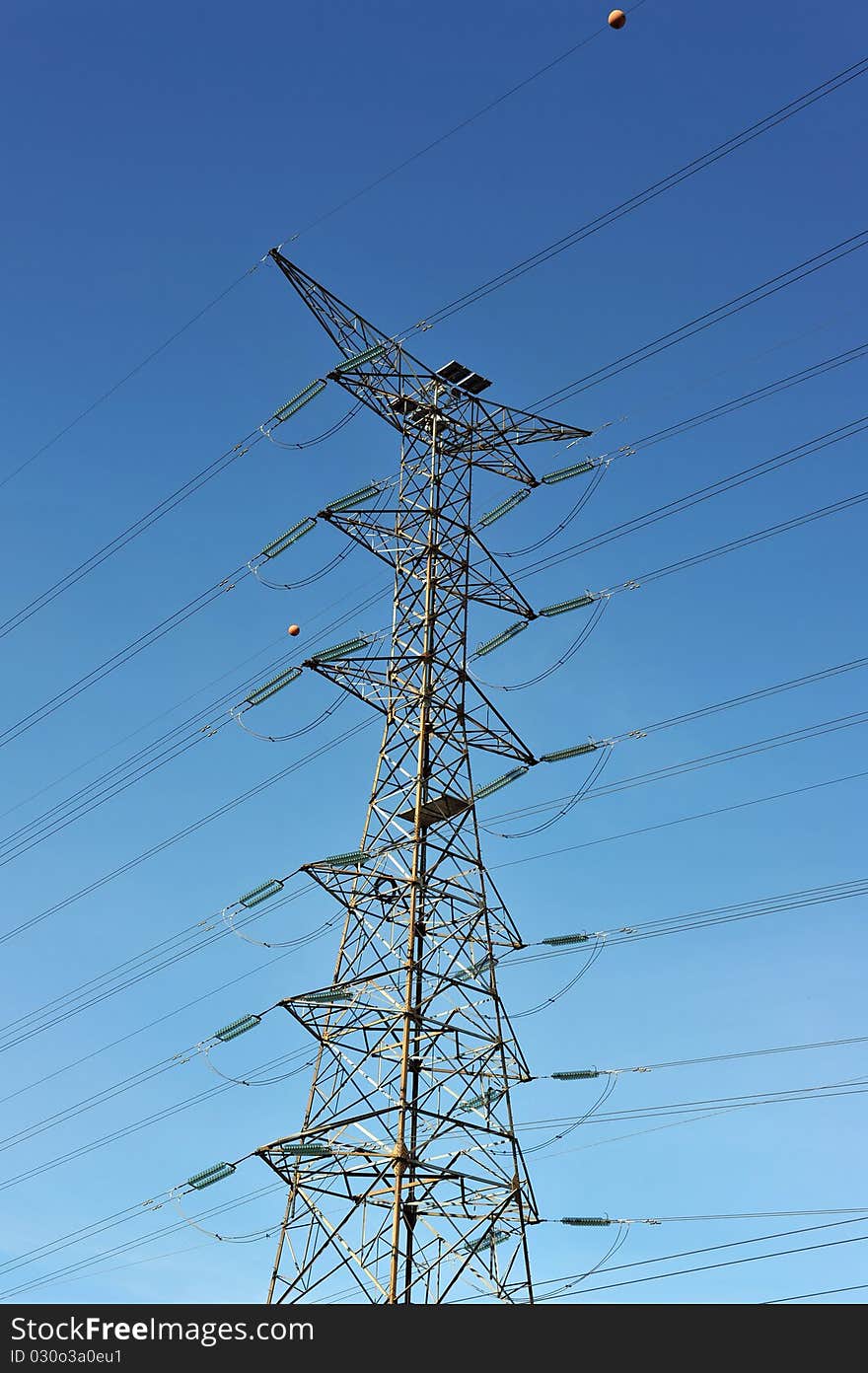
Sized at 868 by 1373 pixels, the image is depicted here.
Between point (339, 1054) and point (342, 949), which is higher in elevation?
point (342, 949)

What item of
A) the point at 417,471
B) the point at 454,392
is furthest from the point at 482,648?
the point at 454,392

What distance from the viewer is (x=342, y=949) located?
2756cm

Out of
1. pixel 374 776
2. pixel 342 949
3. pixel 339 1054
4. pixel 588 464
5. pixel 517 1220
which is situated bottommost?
pixel 517 1220

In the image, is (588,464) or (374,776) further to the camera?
(588,464)

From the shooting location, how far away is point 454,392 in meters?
35.1

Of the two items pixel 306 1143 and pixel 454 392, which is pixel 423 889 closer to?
pixel 306 1143

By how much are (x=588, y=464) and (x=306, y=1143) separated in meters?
17.1

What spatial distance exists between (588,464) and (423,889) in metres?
11.8
